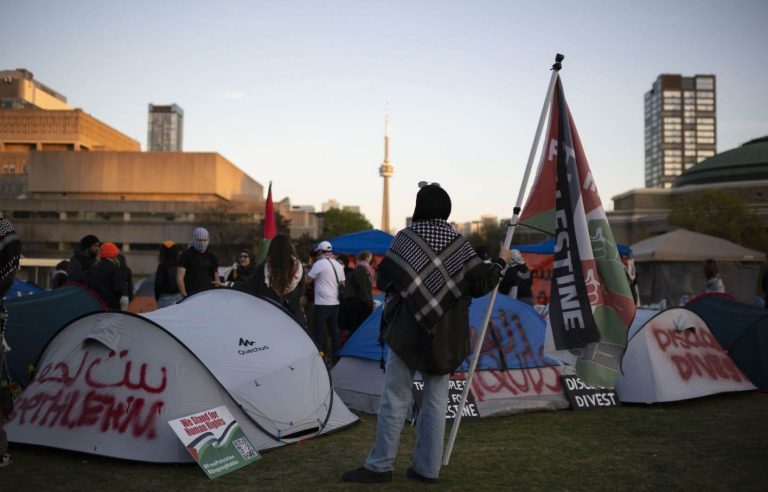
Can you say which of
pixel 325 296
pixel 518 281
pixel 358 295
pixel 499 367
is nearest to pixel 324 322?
pixel 325 296

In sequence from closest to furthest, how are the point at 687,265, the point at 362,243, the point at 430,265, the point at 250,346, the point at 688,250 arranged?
1. the point at 430,265
2. the point at 250,346
3. the point at 362,243
4. the point at 688,250
5. the point at 687,265

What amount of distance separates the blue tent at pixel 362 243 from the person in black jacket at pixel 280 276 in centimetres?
948

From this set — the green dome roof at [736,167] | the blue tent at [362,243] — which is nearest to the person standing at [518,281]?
the blue tent at [362,243]

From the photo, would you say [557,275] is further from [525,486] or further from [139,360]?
[139,360]

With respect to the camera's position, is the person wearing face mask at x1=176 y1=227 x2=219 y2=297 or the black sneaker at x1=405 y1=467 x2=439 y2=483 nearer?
the black sneaker at x1=405 y1=467 x2=439 y2=483

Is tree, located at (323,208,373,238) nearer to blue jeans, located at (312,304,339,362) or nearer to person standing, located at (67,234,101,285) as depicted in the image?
person standing, located at (67,234,101,285)

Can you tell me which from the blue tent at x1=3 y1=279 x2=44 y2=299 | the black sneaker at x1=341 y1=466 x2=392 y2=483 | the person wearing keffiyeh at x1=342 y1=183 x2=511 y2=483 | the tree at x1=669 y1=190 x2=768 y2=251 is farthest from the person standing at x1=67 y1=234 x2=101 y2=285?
the tree at x1=669 y1=190 x2=768 y2=251

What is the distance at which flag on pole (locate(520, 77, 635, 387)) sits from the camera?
17.1 feet

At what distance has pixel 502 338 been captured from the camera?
771 cm

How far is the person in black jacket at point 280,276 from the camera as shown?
25.0 ft

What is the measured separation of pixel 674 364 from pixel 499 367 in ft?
7.67

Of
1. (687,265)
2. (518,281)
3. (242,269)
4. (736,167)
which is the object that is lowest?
(518,281)

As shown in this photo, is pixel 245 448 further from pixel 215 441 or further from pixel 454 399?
pixel 454 399

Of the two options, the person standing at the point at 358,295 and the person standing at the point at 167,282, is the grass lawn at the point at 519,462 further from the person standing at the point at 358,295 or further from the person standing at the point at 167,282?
the person standing at the point at 358,295
